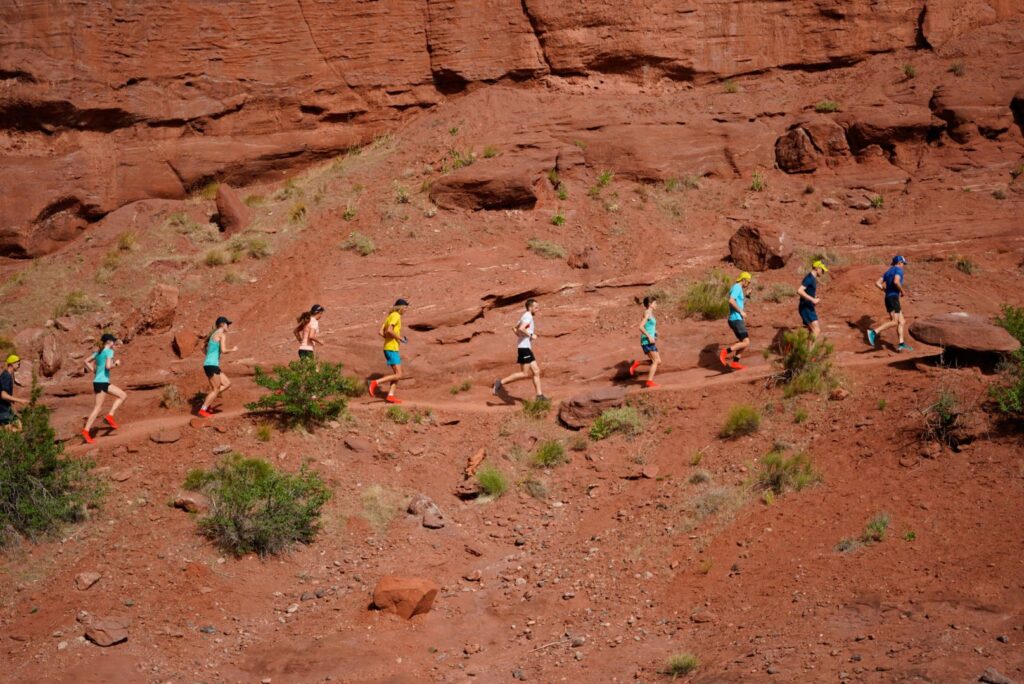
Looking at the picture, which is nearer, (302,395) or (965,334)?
(965,334)

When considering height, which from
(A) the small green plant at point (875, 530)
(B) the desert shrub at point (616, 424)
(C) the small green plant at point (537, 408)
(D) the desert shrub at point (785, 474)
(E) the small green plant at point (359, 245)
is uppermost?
(E) the small green plant at point (359, 245)

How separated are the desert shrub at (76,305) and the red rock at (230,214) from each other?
3315mm

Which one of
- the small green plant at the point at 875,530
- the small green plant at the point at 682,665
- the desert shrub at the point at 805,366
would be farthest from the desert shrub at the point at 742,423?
the small green plant at the point at 682,665

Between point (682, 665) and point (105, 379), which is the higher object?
point (105, 379)

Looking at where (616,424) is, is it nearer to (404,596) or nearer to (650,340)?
(650,340)

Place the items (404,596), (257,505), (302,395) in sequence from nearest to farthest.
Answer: (404,596)
(257,505)
(302,395)

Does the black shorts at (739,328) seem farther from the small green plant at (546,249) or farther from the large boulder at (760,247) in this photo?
the small green plant at (546,249)

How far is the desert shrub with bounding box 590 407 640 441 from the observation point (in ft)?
49.4

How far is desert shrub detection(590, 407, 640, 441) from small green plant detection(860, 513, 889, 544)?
419 centimetres

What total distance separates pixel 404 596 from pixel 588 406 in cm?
479

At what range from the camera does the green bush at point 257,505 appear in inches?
505

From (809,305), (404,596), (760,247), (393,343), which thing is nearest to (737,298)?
(809,305)

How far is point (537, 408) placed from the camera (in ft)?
52.3

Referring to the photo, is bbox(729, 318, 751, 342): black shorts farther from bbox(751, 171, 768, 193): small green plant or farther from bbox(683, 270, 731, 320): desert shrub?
bbox(751, 171, 768, 193): small green plant
